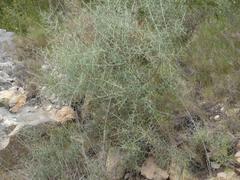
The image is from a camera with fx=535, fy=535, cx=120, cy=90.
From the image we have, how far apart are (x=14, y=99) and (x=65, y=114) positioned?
2.42 ft

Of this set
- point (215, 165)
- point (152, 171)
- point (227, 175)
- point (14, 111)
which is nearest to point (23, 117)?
point (14, 111)

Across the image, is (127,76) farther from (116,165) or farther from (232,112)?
(232,112)

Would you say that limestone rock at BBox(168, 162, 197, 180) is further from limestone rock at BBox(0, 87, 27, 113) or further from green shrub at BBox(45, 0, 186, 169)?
limestone rock at BBox(0, 87, 27, 113)

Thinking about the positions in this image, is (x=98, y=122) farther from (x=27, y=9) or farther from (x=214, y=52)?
(x=27, y=9)

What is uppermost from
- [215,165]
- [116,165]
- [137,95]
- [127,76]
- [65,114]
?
[127,76]

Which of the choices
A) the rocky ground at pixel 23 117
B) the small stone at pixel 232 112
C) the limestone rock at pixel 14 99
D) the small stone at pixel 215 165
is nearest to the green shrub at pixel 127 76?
the rocky ground at pixel 23 117

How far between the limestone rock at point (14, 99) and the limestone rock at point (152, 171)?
163 cm

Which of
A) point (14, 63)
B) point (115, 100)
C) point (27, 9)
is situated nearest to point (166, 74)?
point (115, 100)

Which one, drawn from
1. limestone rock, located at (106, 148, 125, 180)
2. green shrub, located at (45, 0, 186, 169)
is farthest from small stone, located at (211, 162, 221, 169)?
limestone rock, located at (106, 148, 125, 180)

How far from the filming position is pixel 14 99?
17.4 feet

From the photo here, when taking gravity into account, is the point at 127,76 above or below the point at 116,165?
above

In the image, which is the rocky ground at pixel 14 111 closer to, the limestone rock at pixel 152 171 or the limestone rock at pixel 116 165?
the limestone rock at pixel 116 165

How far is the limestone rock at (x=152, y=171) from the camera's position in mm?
4089

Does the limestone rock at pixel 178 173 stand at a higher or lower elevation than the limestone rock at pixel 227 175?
lower
